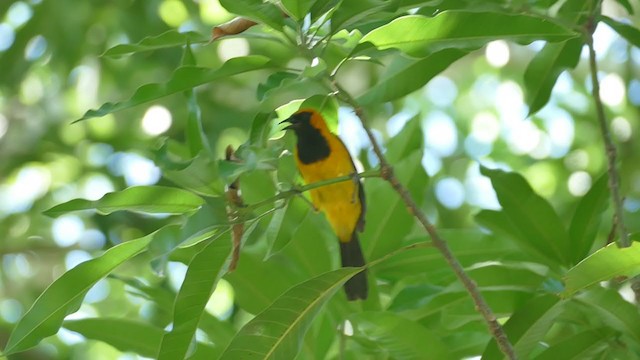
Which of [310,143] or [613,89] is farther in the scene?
[613,89]

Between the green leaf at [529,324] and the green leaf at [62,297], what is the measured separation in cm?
80

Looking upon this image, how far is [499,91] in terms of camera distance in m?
7.39

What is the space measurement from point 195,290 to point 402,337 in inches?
20.0

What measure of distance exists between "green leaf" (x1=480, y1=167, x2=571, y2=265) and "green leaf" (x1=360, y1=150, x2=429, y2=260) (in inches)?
14.6

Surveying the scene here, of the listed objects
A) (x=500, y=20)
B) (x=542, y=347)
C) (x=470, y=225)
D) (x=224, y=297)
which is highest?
(x=224, y=297)

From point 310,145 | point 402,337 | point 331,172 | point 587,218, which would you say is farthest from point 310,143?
point 402,337

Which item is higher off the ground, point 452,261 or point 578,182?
point 578,182

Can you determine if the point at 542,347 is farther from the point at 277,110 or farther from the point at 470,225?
the point at 470,225

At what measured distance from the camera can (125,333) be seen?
8.26 ft

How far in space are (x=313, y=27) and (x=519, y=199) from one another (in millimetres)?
695

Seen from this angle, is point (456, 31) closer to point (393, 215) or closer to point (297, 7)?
point (297, 7)

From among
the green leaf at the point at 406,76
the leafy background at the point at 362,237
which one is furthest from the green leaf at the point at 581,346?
the green leaf at the point at 406,76

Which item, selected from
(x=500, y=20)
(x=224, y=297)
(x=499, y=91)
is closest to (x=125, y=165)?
(x=224, y=297)

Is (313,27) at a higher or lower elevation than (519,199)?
higher
